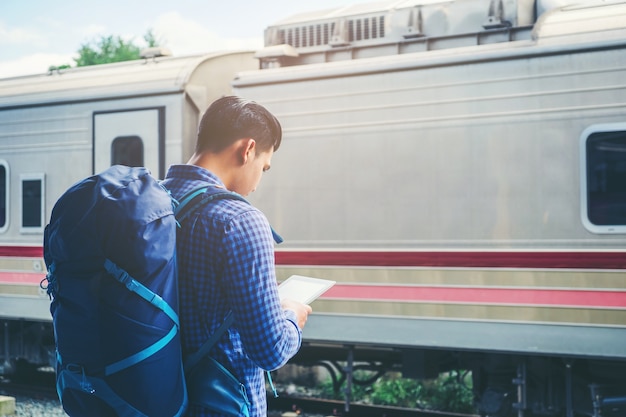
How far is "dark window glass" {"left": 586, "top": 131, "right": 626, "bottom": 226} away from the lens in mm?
6258

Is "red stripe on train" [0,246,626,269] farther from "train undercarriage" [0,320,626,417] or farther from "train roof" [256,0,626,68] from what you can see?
"train roof" [256,0,626,68]

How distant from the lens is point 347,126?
24.3 feet

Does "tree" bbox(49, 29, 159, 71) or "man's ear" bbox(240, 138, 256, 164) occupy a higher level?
"tree" bbox(49, 29, 159, 71)

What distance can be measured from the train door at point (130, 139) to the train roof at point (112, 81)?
237mm

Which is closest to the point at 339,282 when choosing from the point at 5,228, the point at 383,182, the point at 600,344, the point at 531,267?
the point at 383,182

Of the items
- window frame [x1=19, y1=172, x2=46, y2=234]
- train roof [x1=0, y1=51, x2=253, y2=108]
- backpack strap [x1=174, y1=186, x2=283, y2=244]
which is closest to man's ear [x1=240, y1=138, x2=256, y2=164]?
backpack strap [x1=174, y1=186, x2=283, y2=244]

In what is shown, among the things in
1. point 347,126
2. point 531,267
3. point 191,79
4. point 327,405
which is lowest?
point 327,405

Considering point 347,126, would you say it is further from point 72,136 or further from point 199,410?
point 199,410

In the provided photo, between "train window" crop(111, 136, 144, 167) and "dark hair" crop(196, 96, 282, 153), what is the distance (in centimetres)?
560

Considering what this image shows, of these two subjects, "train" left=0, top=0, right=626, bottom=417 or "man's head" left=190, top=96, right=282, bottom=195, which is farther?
"train" left=0, top=0, right=626, bottom=417

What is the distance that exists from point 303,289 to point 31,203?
6950 millimetres

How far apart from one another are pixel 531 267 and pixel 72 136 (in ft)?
17.0

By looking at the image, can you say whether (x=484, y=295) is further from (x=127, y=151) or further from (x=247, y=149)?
(x=247, y=149)

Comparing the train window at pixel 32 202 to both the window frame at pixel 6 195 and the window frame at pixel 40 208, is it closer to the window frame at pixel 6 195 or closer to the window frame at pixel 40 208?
the window frame at pixel 40 208
